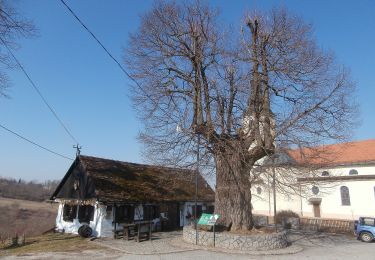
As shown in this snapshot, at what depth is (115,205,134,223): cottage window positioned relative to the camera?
21.5 m

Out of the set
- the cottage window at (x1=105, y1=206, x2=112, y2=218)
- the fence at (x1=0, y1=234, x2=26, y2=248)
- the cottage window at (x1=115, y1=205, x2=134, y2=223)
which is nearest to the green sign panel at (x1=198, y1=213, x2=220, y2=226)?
the cottage window at (x1=115, y1=205, x2=134, y2=223)

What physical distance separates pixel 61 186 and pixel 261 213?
26000 millimetres

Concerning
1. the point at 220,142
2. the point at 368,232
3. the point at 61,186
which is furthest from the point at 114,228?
the point at 368,232

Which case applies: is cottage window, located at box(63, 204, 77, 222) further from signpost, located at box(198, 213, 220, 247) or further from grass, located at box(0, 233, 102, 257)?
signpost, located at box(198, 213, 220, 247)

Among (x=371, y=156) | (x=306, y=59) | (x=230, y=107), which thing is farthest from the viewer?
(x=371, y=156)

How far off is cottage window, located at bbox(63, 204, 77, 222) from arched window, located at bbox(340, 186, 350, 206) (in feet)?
93.4

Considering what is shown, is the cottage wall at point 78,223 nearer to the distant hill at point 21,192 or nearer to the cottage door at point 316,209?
the cottage door at point 316,209

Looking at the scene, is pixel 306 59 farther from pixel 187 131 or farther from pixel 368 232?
pixel 368 232

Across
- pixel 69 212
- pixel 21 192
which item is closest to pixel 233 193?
pixel 69 212

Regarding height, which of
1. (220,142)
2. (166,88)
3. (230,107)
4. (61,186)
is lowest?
(61,186)

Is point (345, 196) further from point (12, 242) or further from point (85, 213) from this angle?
point (12, 242)

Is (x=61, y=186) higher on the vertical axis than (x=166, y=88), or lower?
lower

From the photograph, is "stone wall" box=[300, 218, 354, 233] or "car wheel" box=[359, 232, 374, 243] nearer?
"car wheel" box=[359, 232, 374, 243]

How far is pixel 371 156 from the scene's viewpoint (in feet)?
125
